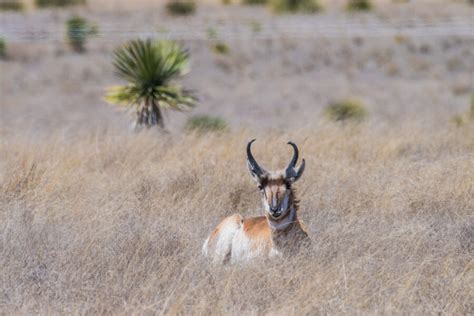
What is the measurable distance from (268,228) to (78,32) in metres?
32.8

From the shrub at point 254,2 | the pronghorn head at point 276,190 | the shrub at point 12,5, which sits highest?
the pronghorn head at point 276,190

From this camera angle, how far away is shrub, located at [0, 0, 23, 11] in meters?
54.8

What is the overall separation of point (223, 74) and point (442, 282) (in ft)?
94.2

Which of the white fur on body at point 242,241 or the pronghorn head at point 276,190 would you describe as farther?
the white fur on body at point 242,241

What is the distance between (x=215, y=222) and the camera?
10648 millimetres

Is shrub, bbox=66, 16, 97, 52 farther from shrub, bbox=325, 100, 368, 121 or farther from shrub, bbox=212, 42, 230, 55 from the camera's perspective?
shrub, bbox=325, 100, 368, 121

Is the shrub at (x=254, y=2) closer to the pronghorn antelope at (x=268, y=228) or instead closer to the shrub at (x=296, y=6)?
the shrub at (x=296, y=6)

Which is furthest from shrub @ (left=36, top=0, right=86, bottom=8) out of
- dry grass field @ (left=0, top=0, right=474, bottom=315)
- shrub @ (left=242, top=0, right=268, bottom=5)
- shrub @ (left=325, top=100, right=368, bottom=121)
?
dry grass field @ (left=0, top=0, right=474, bottom=315)

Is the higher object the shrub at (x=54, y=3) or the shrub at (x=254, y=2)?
the shrub at (x=54, y=3)

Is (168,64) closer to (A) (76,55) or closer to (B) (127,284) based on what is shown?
(B) (127,284)

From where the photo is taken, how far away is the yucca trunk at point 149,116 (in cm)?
1719

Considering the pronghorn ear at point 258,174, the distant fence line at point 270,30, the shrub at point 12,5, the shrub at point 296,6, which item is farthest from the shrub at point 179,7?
the pronghorn ear at point 258,174

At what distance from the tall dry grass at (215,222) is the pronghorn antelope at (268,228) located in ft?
0.69

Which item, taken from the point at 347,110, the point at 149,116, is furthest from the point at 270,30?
the point at 149,116
